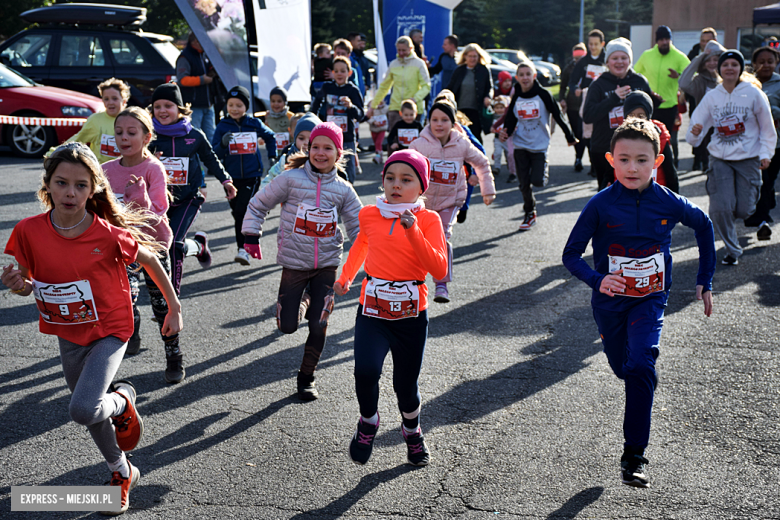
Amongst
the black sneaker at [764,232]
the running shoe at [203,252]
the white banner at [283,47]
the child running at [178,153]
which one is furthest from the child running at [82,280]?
the white banner at [283,47]

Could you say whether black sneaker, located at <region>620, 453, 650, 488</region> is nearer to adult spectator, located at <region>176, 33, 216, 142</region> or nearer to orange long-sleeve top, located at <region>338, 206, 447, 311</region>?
orange long-sleeve top, located at <region>338, 206, 447, 311</region>

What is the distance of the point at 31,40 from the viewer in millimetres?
17000

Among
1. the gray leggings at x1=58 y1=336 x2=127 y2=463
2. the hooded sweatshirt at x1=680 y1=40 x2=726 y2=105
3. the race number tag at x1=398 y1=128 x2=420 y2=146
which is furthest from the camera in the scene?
the hooded sweatshirt at x1=680 y1=40 x2=726 y2=105

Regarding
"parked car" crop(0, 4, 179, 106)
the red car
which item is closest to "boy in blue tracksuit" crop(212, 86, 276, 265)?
the red car

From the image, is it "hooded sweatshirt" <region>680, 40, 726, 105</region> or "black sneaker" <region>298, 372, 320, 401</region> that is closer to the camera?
"black sneaker" <region>298, 372, 320, 401</region>

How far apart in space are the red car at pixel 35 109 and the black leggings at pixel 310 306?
11021 mm

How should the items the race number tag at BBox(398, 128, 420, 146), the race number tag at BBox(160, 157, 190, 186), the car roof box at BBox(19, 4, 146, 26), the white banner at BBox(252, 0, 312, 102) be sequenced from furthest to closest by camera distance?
the car roof box at BBox(19, 4, 146, 26) < the white banner at BBox(252, 0, 312, 102) < the race number tag at BBox(398, 128, 420, 146) < the race number tag at BBox(160, 157, 190, 186)

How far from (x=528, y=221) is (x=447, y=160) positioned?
3134mm

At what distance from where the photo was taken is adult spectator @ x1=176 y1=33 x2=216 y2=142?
1363 cm

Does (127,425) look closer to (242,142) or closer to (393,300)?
(393,300)

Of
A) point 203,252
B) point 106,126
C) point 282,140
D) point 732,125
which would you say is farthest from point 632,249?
point 282,140

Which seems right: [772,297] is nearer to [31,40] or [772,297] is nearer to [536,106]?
[536,106]

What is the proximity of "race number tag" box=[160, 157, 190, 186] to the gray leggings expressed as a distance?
9.48 ft

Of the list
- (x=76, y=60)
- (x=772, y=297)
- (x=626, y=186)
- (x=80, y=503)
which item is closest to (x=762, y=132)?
(x=772, y=297)
